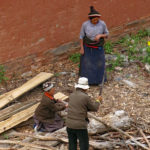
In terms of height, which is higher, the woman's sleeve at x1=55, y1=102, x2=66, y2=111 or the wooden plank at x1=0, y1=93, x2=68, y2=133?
the woman's sleeve at x1=55, y1=102, x2=66, y2=111

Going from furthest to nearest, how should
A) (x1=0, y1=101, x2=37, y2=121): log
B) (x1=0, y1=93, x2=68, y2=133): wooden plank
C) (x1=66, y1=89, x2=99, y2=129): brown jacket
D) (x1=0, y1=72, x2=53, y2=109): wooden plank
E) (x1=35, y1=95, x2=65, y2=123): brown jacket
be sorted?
(x1=0, y1=72, x2=53, y2=109): wooden plank, (x1=0, y1=101, x2=37, y2=121): log, (x1=0, y1=93, x2=68, y2=133): wooden plank, (x1=35, y1=95, x2=65, y2=123): brown jacket, (x1=66, y1=89, x2=99, y2=129): brown jacket

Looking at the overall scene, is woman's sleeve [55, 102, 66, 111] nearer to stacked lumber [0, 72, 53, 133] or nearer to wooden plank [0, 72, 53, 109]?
stacked lumber [0, 72, 53, 133]

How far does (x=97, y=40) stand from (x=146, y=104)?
1805 millimetres

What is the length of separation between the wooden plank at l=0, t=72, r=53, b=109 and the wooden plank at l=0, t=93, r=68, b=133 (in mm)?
524

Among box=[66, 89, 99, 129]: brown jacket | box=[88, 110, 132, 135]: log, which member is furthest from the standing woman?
box=[66, 89, 99, 129]: brown jacket

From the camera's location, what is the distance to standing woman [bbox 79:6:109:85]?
730 centimetres

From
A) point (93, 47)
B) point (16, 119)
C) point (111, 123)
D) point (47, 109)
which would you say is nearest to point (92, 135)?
point (111, 123)

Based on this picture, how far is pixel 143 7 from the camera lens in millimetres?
9984

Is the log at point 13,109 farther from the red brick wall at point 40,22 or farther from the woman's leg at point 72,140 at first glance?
the woman's leg at point 72,140

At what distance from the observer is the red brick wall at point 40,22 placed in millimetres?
7781

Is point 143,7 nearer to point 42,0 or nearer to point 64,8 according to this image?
point 64,8

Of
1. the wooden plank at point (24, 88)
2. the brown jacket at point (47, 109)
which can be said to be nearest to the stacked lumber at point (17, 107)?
the wooden plank at point (24, 88)

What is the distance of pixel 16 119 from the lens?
6488mm

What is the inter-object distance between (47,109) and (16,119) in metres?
0.75
